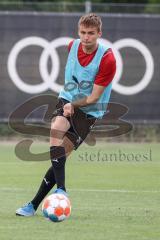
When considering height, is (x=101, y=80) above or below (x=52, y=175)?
above

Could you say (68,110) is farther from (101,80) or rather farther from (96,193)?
(96,193)

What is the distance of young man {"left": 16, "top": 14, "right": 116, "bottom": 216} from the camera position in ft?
29.7

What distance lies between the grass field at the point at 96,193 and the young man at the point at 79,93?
0.70 meters

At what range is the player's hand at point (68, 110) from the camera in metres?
9.03

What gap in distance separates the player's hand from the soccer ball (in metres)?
0.97


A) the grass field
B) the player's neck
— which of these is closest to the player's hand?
the player's neck

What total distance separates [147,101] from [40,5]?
3423mm

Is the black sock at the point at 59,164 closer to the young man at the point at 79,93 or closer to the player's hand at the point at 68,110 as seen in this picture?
the young man at the point at 79,93

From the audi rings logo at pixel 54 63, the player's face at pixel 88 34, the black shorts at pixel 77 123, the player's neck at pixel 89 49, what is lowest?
the audi rings logo at pixel 54 63

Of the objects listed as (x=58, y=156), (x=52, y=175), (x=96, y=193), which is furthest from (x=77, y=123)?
(x=96, y=193)

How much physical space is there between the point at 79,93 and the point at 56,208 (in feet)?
4.95

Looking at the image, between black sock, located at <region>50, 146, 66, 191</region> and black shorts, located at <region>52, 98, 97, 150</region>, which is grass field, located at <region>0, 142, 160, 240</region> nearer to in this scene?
black sock, located at <region>50, 146, 66, 191</region>

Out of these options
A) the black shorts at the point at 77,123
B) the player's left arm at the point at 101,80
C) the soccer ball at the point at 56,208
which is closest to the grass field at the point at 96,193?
the soccer ball at the point at 56,208

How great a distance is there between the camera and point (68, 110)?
903 centimetres
